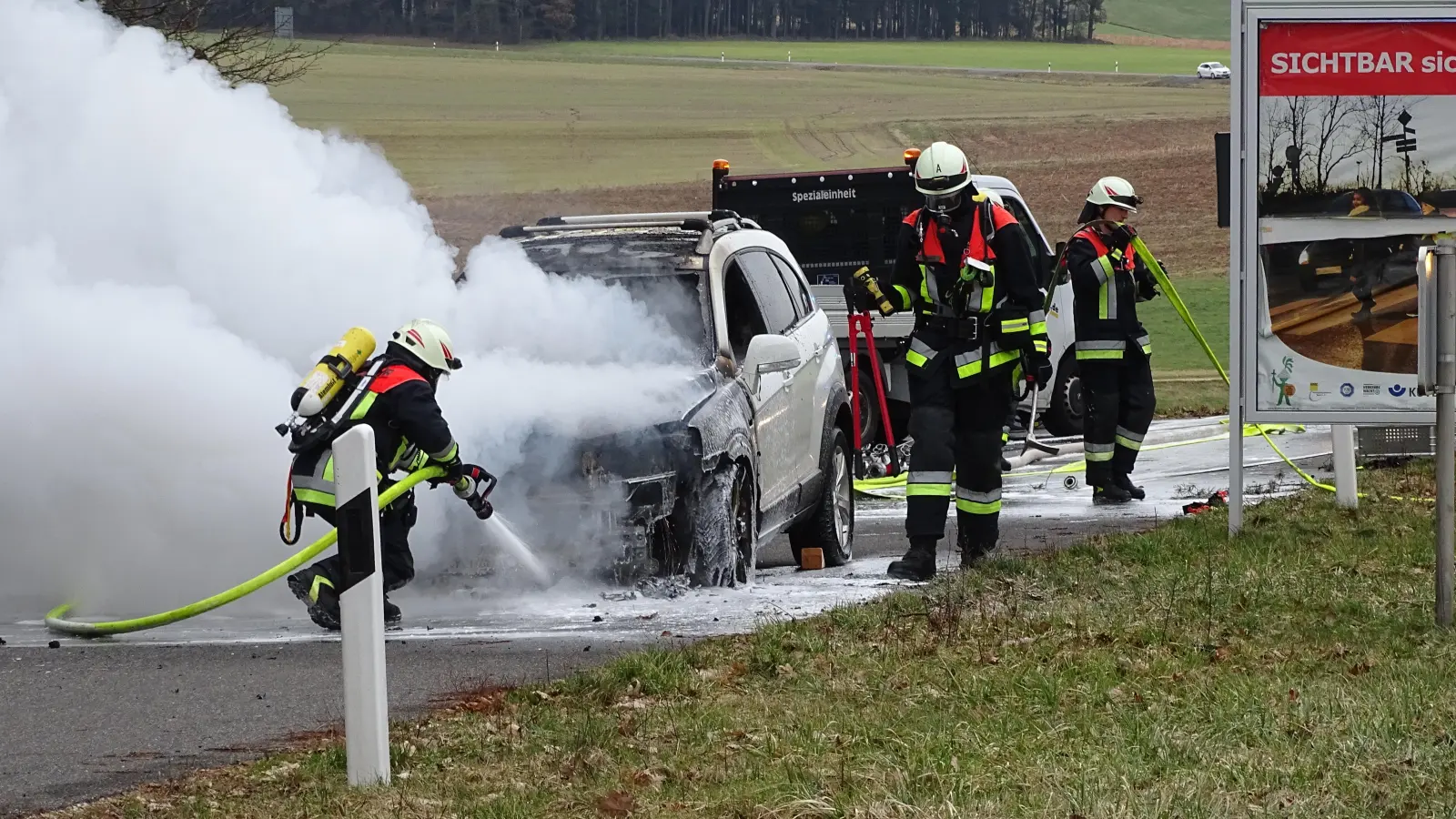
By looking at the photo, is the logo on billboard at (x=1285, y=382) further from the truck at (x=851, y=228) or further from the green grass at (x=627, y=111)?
the green grass at (x=627, y=111)

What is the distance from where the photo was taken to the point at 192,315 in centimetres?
934

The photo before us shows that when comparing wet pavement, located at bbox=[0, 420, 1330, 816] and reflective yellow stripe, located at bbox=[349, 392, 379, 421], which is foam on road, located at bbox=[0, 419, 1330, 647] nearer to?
wet pavement, located at bbox=[0, 420, 1330, 816]

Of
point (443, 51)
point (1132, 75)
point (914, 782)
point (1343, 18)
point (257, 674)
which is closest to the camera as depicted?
point (914, 782)

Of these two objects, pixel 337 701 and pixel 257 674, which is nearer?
pixel 337 701

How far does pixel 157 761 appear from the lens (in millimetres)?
6031

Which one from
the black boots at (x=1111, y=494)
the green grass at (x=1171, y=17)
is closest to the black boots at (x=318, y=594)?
the black boots at (x=1111, y=494)

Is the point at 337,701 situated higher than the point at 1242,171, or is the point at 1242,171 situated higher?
the point at 1242,171

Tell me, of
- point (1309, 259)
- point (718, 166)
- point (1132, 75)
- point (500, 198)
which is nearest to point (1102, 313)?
point (1309, 259)

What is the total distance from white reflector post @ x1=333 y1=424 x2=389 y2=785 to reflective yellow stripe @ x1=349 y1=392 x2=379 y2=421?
270 centimetres

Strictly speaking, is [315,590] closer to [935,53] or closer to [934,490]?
[934,490]

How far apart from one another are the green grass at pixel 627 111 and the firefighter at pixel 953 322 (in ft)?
72.2

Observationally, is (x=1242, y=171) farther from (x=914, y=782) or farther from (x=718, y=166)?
(x=718, y=166)

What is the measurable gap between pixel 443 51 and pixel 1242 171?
34819 mm

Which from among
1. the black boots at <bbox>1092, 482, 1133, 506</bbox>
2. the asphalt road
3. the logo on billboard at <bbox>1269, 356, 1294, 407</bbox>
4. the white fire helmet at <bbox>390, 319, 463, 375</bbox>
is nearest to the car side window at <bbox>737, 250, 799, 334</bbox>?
the white fire helmet at <bbox>390, 319, 463, 375</bbox>
